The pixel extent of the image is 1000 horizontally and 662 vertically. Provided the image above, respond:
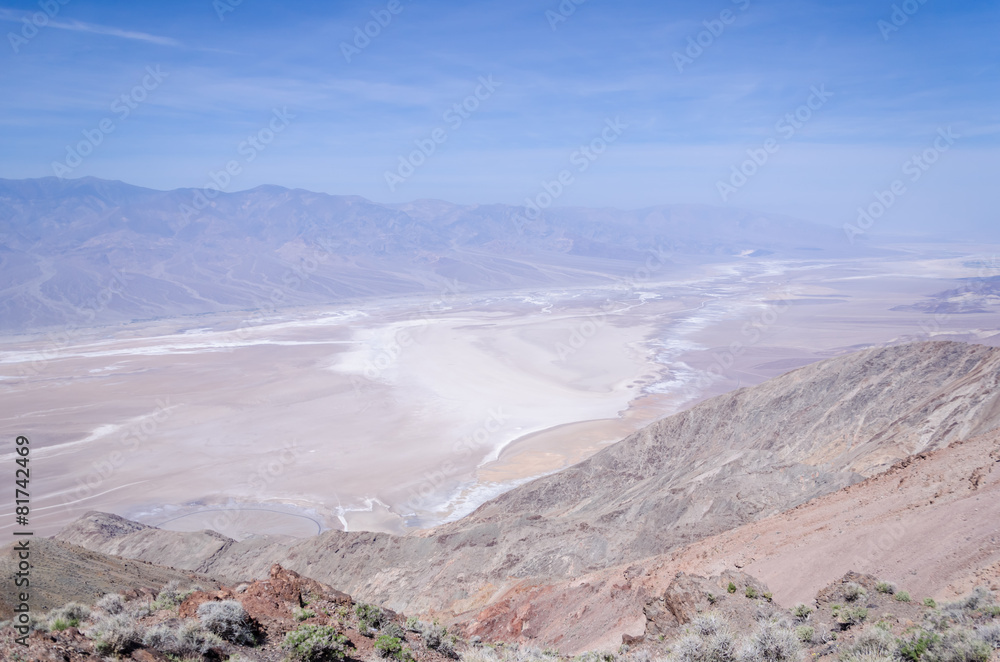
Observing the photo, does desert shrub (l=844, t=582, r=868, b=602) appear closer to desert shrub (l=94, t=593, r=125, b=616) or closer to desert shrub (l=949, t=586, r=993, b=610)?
desert shrub (l=949, t=586, r=993, b=610)

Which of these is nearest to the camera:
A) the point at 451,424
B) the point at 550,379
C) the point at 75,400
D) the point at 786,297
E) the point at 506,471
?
the point at 506,471

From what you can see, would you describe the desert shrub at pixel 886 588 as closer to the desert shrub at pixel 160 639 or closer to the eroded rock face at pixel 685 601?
the eroded rock face at pixel 685 601

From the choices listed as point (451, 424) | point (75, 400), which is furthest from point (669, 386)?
point (75, 400)

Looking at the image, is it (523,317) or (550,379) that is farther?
(523,317)

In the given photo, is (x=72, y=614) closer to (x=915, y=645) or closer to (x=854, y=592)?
(x=915, y=645)

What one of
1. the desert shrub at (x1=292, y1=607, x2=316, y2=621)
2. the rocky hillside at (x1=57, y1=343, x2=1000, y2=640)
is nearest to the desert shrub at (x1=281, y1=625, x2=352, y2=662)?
the desert shrub at (x1=292, y1=607, x2=316, y2=621)

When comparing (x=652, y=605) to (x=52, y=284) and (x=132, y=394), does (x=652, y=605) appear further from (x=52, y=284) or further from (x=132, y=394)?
(x=52, y=284)

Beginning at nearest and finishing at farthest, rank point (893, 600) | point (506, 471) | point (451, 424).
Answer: point (893, 600) < point (506, 471) < point (451, 424)

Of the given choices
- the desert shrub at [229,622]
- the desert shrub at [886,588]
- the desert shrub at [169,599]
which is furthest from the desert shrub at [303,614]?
the desert shrub at [886,588]
